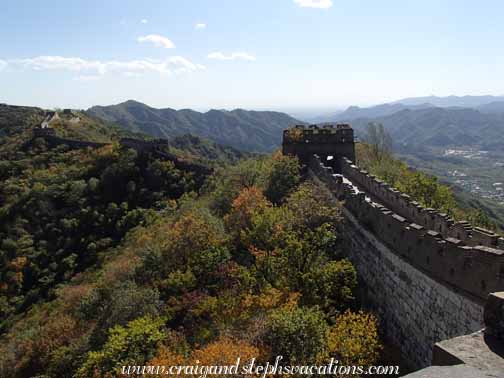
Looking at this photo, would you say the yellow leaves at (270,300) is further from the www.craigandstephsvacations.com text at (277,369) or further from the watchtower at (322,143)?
the watchtower at (322,143)

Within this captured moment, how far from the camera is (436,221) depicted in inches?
693

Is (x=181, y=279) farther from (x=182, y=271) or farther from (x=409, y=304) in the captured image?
(x=409, y=304)

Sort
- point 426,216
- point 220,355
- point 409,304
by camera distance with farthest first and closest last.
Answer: point 426,216 < point 409,304 < point 220,355

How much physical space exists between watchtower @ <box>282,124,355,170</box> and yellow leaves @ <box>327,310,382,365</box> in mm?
19881

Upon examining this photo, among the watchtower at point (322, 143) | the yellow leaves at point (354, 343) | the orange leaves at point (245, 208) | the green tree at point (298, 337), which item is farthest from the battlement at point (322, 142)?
the green tree at point (298, 337)

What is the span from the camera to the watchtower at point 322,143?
1379 inches

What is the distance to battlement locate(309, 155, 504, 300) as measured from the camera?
1121cm

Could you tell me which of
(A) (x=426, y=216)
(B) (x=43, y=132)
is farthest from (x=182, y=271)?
(B) (x=43, y=132)

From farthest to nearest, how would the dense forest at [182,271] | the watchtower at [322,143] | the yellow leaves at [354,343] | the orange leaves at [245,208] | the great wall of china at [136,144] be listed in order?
1. the great wall of china at [136,144]
2. the watchtower at [322,143]
3. the orange leaves at [245,208]
4. the dense forest at [182,271]
5. the yellow leaves at [354,343]

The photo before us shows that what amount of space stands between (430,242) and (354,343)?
4211mm

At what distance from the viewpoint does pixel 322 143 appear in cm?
3538

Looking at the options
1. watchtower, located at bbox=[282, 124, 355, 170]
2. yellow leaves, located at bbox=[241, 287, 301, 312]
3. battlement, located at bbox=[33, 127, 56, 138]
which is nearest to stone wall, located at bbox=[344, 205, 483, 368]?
yellow leaves, located at bbox=[241, 287, 301, 312]

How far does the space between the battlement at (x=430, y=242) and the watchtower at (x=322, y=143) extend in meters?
10.2

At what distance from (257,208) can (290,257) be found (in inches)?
357
